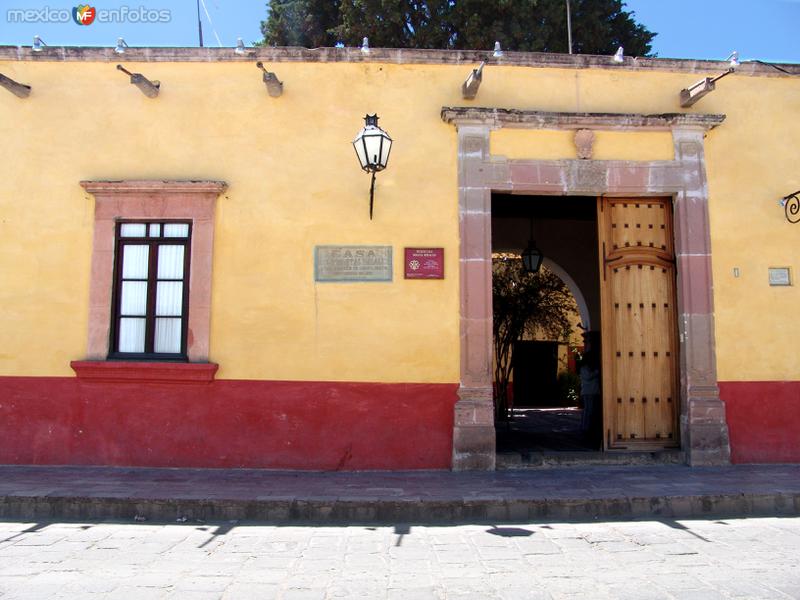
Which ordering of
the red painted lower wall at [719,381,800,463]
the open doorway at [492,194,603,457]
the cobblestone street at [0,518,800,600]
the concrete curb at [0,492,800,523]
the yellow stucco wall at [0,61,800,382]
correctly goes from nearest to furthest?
the cobblestone street at [0,518,800,600] → the concrete curb at [0,492,800,523] → the yellow stucco wall at [0,61,800,382] → the red painted lower wall at [719,381,800,463] → the open doorway at [492,194,603,457]

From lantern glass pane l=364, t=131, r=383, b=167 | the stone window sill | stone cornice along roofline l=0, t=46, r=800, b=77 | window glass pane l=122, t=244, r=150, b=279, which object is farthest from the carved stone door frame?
window glass pane l=122, t=244, r=150, b=279

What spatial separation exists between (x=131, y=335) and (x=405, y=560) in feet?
15.3

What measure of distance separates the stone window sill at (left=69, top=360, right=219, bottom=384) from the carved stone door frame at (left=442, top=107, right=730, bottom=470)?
2.91m

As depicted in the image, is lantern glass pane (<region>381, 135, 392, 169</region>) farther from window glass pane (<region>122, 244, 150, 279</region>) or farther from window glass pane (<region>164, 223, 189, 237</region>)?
window glass pane (<region>122, 244, 150, 279</region>)

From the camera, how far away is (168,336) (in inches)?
310

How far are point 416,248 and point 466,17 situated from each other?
9.41m

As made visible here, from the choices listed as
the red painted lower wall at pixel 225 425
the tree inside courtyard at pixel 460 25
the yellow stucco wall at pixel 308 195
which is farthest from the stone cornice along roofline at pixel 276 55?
the tree inside courtyard at pixel 460 25

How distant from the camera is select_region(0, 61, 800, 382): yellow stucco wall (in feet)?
25.4

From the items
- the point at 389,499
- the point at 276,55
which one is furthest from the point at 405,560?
the point at 276,55

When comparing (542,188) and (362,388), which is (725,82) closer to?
(542,188)

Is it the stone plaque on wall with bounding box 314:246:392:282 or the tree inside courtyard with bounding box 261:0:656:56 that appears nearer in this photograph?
the stone plaque on wall with bounding box 314:246:392:282

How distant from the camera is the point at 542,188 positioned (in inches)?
316

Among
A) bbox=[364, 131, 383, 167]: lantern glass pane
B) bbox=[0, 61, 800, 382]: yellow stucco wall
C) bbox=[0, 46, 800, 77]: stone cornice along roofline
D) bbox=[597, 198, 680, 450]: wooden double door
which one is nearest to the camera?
bbox=[364, 131, 383, 167]: lantern glass pane

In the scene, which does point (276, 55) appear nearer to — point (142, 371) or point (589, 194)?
point (142, 371)
